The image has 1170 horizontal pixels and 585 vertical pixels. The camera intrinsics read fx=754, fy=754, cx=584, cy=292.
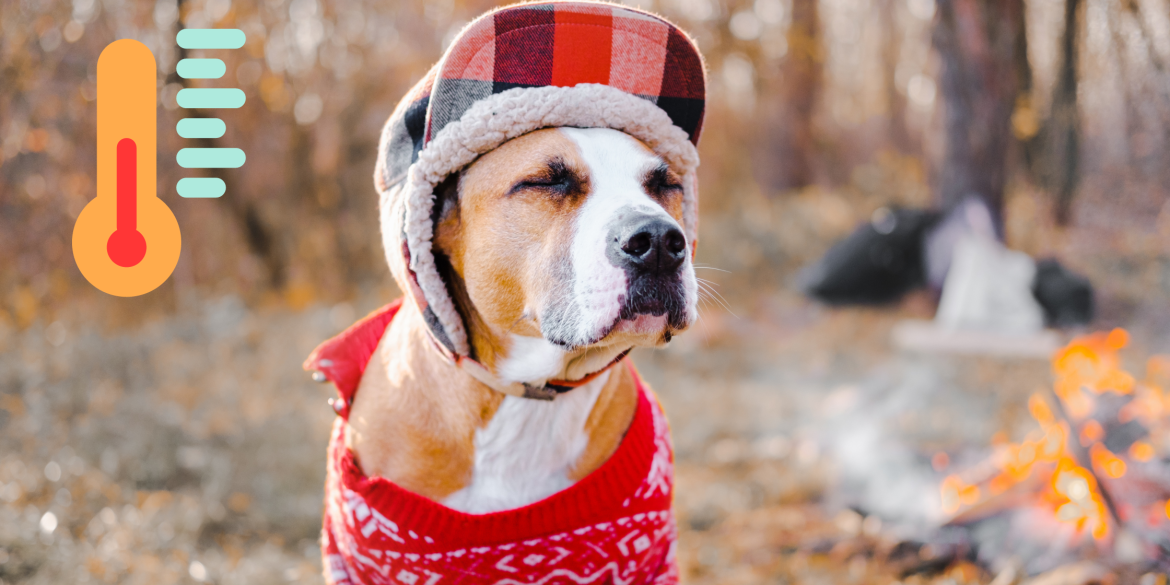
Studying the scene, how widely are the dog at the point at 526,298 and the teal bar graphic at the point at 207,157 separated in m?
3.97

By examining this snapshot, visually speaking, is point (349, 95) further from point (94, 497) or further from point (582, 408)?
point (582, 408)

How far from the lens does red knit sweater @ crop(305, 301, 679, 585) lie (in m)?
1.70

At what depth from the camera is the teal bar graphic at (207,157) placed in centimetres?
540

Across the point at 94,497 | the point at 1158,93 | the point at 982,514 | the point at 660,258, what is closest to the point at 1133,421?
the point at 982,514

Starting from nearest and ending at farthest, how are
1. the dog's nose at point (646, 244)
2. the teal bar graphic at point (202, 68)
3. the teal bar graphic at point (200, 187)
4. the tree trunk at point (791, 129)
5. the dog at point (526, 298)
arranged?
the dog's nose at point (646, 244) → the dog at point (526, 298) → the teal bar graphic at point (202, 68) → the teal bar graphic at point (200, 187) → the tree trunk at point (791, 129)

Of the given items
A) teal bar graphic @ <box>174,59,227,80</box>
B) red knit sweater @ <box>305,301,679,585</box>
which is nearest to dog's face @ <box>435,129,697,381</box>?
red knit sweater @ <box>305,301,679,585</box>

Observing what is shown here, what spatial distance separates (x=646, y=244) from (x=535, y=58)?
49 cm

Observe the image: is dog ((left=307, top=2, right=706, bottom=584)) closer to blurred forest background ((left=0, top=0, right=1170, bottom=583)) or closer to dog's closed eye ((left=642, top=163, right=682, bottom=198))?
dog's closed eye ((left=642, top=163, right=682, bottom=198))

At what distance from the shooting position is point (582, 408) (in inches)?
72.2

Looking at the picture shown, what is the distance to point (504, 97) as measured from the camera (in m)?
1.62

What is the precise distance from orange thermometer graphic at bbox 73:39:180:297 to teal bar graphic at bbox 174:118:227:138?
151cm

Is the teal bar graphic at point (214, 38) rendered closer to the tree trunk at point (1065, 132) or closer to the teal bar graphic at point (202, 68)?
the teal bar graphic at point (202, 68)

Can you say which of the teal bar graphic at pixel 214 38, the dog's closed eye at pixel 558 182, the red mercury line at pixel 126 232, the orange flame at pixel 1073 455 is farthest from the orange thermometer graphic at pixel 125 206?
the orange flame at pixel 1073 455

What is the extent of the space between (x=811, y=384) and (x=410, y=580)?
14.0ft
